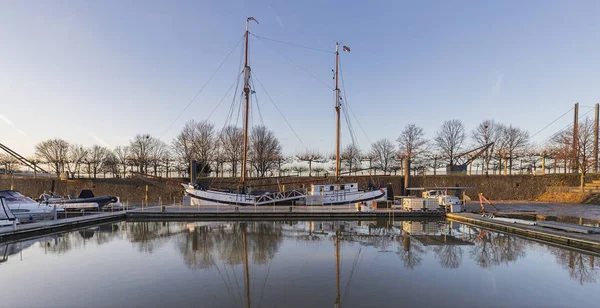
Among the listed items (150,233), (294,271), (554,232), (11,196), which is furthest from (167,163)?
(554,232)

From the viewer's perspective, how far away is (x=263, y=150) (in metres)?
54.7

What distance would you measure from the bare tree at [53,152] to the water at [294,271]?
48000 mm

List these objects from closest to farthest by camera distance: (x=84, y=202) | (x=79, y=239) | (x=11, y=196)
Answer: (x=79, y=239)
(x=11, y=196)
(x=84, y=202)

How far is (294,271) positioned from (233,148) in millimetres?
43805

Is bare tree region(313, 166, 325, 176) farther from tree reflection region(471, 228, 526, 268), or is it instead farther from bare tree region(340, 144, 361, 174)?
tree reflection region(471, 228, 526, 268)

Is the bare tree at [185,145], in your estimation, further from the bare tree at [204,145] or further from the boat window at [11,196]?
the boat window at [11,196]

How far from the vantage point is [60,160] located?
180 ft

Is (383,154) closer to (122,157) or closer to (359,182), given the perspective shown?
(359,182)

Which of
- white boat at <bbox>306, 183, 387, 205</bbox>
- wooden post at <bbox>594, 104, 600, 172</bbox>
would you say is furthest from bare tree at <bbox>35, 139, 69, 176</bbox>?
wooden post at <bbox>594, 104, 600, 172</bbox>

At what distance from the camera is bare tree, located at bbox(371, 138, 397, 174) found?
2235 inches

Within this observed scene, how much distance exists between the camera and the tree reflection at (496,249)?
12.6 meters

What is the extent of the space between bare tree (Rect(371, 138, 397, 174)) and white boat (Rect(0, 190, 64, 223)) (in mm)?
45839

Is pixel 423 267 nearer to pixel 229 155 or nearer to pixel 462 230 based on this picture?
pixel 462 230

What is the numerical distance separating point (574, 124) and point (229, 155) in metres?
53.1
